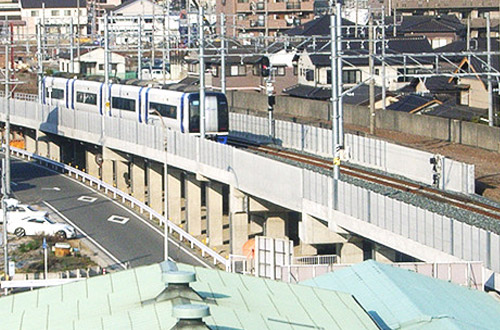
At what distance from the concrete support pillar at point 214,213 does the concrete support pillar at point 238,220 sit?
2.26 m

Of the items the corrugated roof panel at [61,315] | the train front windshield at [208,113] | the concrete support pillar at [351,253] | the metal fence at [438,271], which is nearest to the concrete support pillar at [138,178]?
the train front windshield at [208,113]

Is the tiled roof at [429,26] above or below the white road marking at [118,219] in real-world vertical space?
above

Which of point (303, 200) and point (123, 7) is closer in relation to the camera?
point (303, 200)

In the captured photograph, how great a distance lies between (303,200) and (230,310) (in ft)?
46.7

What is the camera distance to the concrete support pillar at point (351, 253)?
28219mm

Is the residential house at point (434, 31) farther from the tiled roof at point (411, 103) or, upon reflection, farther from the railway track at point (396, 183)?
the railway track at point (396, 183)

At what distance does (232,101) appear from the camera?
195 ft

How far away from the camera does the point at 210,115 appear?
3900 cm

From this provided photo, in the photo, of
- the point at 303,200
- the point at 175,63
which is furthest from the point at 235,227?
the point at 175,63

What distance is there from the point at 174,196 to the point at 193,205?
213 cm

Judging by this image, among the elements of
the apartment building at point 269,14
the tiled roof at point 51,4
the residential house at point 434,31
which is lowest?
the residential house at point 434,31

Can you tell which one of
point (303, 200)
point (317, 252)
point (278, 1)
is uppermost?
point (278, 1)

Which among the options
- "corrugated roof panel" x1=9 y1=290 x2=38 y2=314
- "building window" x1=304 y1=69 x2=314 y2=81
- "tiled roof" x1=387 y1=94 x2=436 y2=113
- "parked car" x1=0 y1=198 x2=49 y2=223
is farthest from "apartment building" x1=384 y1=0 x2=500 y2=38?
"corrugated roof panel" x1=9 y1=290 x2=38 y2=314

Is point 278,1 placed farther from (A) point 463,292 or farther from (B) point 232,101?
(A) point 463,292
